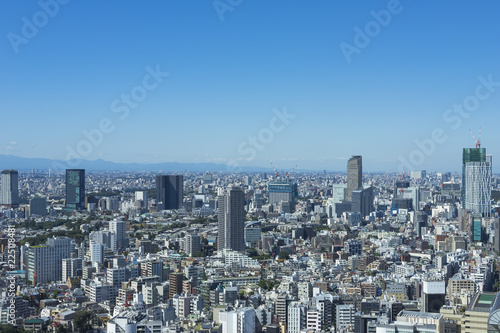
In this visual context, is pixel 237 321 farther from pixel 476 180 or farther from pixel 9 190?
pixel 9 190

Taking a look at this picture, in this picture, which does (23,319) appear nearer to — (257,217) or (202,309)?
(202,309)

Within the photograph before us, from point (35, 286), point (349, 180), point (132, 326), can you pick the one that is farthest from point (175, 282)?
point (349, 180)

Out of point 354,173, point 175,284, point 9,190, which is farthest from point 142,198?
point 175,284

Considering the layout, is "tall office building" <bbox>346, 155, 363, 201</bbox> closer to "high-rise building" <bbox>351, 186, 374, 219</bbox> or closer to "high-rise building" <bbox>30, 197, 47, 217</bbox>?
"high-rise building" <bbox>351, 186, 374, 219</bbox>

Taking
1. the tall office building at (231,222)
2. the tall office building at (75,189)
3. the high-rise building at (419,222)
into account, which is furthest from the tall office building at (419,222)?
the tall office building at (75,189)

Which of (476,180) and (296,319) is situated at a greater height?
(476,180)

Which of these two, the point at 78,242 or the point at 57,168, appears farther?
the point at 57,168
